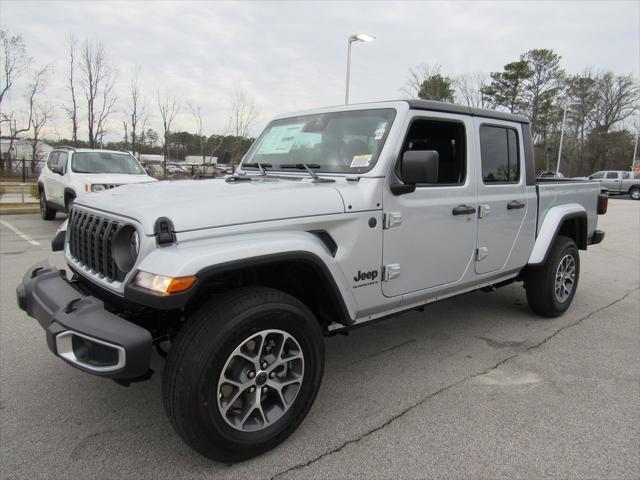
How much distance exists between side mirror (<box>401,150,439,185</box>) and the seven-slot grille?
5.53ft

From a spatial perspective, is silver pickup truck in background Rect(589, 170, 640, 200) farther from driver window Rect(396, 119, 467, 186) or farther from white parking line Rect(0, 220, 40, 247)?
white parking line Rect(0, 220, 40, 247)

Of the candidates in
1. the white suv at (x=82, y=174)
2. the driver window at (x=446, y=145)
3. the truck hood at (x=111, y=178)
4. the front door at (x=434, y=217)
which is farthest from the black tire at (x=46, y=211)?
the front door at (x=434, y=217)

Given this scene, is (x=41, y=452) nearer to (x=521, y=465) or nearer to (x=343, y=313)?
(x=343, y=313)

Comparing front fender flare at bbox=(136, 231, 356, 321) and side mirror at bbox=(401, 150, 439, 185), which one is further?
side mirror at bbox=(401, 150, 439, 185)

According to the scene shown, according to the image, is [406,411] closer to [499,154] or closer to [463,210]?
[463,210]

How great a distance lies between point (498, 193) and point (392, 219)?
139 centimetres

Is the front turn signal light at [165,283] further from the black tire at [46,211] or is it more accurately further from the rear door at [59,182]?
the black tire at [46,211]

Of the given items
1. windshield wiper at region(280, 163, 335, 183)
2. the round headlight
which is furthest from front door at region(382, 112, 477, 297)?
the round headlight

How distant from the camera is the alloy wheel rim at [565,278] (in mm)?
4688

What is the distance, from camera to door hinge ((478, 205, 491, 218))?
3641 millimetres

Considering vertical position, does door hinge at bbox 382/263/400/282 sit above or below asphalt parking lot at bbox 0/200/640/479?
above

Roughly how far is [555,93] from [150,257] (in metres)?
49.4

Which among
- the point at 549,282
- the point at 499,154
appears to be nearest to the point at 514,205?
the point at 499,154

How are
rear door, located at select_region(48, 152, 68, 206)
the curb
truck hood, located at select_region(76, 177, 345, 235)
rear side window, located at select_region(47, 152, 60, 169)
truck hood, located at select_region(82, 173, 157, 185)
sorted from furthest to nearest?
the curb
rear side window, located at select_region(47, 152, 60, 169)
rear door, located at select_region(48, 152, 68, 206)
truck hood, located at select_region(82, 173, 157, 185)
truck hood, located at select_region(76, 177, 345, 235)
